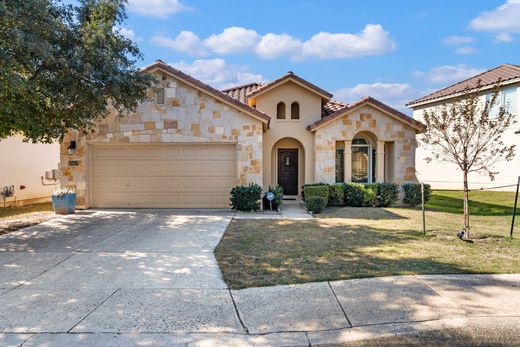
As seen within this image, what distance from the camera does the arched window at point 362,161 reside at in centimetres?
1625

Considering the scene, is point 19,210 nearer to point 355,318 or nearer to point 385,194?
point 355,318

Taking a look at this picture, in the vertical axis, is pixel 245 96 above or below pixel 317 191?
above

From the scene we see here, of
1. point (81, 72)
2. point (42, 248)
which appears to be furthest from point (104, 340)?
point (81, 72)

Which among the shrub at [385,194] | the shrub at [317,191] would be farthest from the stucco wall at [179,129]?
the shrub at [385,194]

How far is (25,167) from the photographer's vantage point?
15875 millimetres

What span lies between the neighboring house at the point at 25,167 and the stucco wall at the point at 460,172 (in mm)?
18270

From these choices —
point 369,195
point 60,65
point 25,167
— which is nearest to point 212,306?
point 60,65

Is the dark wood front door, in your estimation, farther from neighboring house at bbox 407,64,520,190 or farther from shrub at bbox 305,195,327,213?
neighboring house at bbox 407,64,520,190

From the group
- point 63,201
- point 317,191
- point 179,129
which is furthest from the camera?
point 317,191

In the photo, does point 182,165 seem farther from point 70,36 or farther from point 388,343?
point 388,343

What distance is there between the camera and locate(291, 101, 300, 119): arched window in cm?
1636

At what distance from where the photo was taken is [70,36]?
8.31 meters

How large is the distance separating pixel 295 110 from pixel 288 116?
45 cm

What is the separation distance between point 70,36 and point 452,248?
9.56 meters
